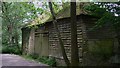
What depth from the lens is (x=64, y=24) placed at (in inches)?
558

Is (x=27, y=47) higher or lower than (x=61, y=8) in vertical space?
lower

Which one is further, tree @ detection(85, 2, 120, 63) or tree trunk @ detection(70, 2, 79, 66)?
tree trunk @ detection(70, 2, 79, 66)

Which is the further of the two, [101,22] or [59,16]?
[59,16]

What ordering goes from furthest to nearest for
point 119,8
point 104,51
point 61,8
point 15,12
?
1. point 15,12
2. point 61,8
3. point 104,51
4. point 119,8

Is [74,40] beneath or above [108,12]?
beneath

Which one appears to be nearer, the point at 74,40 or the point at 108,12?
the point at 108,12

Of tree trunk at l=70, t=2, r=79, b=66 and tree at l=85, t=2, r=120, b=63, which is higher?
tree at l=85, t=2, r=120, b=63

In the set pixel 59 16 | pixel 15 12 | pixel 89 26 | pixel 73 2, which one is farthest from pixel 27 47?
pixel 73 2

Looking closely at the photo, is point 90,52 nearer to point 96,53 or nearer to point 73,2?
point 96,53

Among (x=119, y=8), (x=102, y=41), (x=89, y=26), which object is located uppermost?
(x=119, y=8)

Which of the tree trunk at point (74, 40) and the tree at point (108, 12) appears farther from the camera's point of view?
the tree trunk at point (74, 40)

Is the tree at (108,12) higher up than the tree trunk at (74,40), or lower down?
higher up

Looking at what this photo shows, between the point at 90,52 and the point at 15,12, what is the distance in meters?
15.4

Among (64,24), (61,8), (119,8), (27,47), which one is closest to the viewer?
(119,8)
